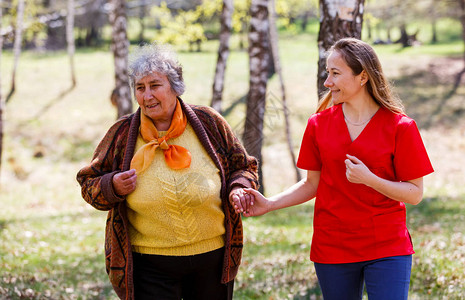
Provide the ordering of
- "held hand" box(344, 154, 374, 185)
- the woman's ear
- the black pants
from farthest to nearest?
the black pants < the woman's ear < "held hand" box(344, 154, 374, 185)

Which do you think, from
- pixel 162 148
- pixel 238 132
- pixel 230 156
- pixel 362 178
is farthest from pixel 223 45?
pixel 362 178

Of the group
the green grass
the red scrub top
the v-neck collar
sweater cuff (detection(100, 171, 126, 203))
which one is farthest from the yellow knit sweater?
the green grass

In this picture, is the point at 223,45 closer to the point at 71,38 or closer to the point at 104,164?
the point at 104,164

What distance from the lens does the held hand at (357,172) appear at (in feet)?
10.5

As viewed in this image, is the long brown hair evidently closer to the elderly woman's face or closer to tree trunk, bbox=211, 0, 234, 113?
the elderly woman's face

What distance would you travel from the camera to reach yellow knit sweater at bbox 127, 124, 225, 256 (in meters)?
3.58

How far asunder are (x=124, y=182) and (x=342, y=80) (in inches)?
57.3

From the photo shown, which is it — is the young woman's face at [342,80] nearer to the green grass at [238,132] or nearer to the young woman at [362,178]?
the young woman at [362,178]

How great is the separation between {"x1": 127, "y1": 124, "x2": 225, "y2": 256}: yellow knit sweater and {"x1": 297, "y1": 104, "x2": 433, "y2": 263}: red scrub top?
0.70 metres

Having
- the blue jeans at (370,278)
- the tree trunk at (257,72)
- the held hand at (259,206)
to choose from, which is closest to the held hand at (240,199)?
the held hand at (259,206)

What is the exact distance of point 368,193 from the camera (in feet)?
11.1

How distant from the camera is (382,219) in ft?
11.0

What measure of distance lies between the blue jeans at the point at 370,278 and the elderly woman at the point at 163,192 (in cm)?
67

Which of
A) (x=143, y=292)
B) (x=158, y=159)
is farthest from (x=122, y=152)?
(x=143, y=292)
